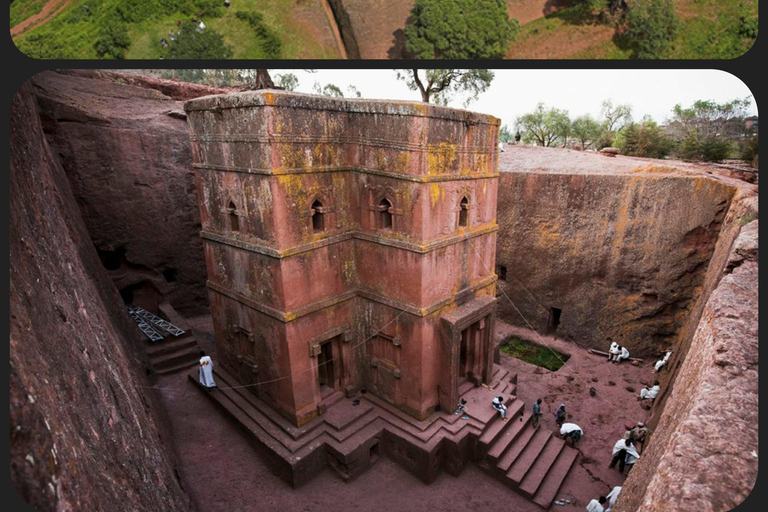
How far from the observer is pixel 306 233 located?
25.7 feet

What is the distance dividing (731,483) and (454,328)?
5.67 metres

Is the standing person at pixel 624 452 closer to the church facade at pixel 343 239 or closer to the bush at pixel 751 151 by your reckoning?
the church facade at pixel 343 239

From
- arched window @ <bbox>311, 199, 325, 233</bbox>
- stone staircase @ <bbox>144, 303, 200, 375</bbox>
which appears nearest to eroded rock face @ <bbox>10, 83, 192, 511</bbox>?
arched window @ <bbox>311, 199, 325, 233</bbox>

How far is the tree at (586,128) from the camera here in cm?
3600

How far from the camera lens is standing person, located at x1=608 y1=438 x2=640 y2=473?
328 inches

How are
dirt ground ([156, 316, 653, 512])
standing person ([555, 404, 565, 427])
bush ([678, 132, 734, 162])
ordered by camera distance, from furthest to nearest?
bush ([678, 132, 734, 162]) < standing person ([555, 404, 565, 427]) < dirt ground ([156, 316, 653, 512])

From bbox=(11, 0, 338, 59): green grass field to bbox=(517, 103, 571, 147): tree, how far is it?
101ft

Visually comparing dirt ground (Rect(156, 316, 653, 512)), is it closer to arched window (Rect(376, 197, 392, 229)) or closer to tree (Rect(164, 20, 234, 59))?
arched window (Rect(376, 197, 392, 229))

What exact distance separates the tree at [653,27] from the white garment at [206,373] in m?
11.3

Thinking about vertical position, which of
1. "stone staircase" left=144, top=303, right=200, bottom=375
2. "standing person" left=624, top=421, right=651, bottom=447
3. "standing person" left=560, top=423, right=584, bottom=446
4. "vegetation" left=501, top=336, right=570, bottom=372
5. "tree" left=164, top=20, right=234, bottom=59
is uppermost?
"tree" left=164, top=20, right=234, bottom=59

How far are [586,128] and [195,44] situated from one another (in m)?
35.0

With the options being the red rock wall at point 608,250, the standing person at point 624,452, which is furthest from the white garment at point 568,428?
the red rock wall at point 608,250

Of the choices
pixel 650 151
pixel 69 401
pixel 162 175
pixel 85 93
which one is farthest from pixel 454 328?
pixel 650 151

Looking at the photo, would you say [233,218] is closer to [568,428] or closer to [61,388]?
[61,388]
